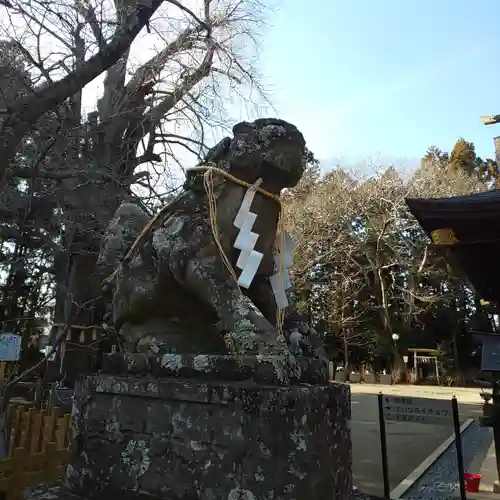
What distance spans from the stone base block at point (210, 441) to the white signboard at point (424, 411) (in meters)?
3.37

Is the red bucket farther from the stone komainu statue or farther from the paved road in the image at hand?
A: the stone komainu statue

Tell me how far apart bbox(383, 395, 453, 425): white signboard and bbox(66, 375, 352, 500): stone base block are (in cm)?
337

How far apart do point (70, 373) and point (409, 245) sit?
47.9 feet

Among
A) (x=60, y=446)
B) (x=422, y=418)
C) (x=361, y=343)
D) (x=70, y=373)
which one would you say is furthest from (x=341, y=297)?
(x=60, y=446)

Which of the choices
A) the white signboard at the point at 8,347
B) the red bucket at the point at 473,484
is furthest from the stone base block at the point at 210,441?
the white signboard at the point at 8,347

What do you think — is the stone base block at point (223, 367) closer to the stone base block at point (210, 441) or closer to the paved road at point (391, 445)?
the stone base block at point (210, 441)

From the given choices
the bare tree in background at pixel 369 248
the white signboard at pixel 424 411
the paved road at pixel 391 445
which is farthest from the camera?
the bare tree in background at pixel 369 248

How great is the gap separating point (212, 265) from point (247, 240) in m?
0.15

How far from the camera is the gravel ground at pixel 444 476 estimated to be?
16.1ft

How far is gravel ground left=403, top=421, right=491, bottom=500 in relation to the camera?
16.1 ft

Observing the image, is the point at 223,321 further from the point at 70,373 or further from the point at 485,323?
the point at 485,323

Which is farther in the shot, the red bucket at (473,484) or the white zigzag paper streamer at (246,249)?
the red bucket at (473,484)

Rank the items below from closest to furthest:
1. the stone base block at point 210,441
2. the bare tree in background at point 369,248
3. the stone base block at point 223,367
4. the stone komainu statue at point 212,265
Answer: the stone base block at point 210,441 → the stone base block at point 223,367 → the stone komainu statue at point 212,265 → the bare tree in background at point 369,248

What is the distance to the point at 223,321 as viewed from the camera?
5.50 feet
